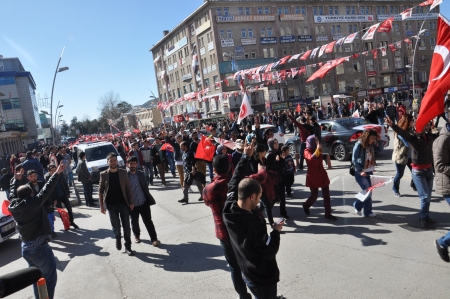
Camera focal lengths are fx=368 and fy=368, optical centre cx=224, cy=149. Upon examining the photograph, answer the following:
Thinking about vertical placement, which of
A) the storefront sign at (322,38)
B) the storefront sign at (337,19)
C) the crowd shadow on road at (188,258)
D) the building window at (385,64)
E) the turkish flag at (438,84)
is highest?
the storefront sign at (337,19)

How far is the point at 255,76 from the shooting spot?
84.2 ft

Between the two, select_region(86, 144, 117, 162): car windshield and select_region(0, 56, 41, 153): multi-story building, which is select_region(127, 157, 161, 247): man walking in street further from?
select_region(0, 56, 41, 153): multi-story building

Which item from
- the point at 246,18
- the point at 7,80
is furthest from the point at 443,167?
the point at 7,80

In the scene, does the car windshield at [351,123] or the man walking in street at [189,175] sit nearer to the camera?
the man walking in street at [189,175]

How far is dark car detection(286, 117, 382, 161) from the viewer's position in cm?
1271

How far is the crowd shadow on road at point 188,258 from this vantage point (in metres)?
5.56

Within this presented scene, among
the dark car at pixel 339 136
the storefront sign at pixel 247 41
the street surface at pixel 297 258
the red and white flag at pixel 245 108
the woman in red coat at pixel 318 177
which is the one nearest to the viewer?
the street surface at pixel 297 258

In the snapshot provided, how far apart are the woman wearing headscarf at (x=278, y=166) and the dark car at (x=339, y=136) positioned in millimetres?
5717

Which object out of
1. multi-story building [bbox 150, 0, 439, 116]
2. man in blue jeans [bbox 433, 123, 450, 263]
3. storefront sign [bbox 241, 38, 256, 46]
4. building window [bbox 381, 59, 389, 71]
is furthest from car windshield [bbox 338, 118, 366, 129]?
building window [bbox 381, 59, 389, 71]

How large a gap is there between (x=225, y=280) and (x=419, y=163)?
3484 millimetres

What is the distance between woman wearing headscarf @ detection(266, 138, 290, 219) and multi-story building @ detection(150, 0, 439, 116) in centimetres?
4414

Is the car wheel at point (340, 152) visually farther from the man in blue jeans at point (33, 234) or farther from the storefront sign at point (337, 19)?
the storefront sign at point (337, 19)

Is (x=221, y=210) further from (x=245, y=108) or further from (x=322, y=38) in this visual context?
(x=322, y=38)

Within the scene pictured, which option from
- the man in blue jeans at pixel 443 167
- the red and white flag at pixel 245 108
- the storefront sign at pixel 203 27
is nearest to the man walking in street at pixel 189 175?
the red and white flag at pixel 245 108
